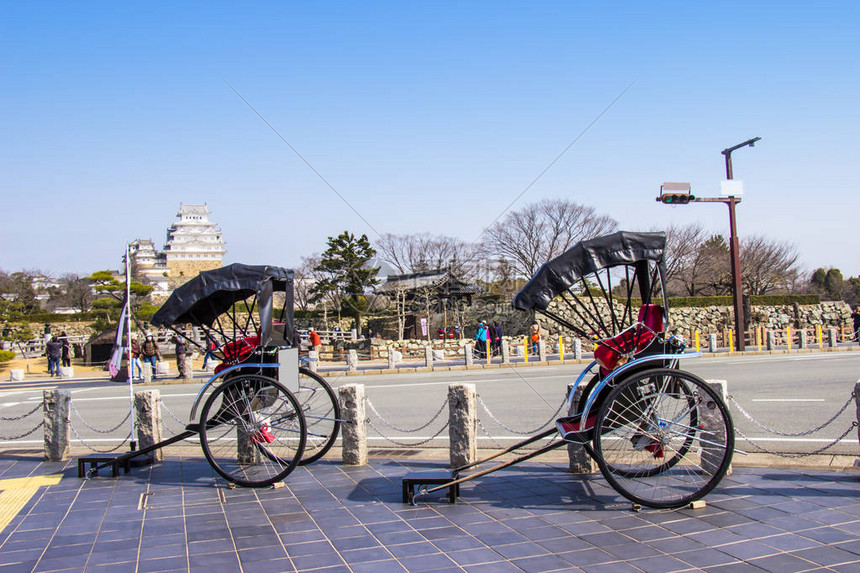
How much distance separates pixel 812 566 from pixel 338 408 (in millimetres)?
4642

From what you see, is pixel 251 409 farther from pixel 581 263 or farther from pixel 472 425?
pixel 581 263

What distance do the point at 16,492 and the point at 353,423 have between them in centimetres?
359

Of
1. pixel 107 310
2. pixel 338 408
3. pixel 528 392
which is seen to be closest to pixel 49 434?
pixel 338 408

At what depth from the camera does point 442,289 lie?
4109cm

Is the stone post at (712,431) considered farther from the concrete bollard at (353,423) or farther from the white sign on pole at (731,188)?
the white sign on pole at (731,188)

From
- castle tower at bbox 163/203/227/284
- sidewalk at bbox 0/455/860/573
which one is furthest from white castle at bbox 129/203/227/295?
sidewalk at bbox 0/455/860/573

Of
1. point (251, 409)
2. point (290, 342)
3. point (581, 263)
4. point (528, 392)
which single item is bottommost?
point (528, 392)

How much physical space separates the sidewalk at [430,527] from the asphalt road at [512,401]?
4.44 feet

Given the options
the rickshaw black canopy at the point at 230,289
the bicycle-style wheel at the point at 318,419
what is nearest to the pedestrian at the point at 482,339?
the bicycle-style wheel at the point at 318,419

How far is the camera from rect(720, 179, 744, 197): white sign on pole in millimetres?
22688

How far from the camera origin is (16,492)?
657cm

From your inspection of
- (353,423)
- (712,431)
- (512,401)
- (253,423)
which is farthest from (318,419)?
(512,401)

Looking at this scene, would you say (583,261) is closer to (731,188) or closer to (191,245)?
(731,188)

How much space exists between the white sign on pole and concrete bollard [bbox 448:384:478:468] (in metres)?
19.5
